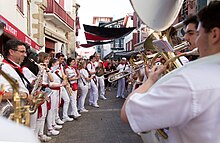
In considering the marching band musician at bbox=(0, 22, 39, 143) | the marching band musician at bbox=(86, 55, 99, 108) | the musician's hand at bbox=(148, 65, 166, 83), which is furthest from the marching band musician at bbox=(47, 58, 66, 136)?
the marching band musician at bbox=(0, 22, 39, 143)

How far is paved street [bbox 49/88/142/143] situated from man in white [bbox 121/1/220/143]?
3.93 metres

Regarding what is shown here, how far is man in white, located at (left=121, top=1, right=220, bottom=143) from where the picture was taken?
1188 mm

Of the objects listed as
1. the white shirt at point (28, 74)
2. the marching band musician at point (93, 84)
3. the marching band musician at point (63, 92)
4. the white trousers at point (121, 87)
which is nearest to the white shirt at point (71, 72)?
the marching band musician at point (63, 92)

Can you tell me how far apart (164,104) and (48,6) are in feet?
49.3

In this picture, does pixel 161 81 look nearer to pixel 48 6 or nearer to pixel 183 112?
pixel 183 112

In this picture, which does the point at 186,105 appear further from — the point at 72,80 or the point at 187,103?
the point at 72,80

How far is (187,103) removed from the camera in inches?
46.7

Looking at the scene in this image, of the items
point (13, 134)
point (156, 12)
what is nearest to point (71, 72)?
point (156, 12)

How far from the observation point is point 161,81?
129 cm

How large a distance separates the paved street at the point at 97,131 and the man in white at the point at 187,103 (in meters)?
3.93

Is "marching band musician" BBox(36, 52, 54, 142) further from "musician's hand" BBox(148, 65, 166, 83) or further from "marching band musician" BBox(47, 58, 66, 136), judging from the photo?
"musician's hand" BBox(148, 65, 166, 83)

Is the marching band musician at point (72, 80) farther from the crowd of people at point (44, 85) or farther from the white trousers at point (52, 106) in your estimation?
the white trousers at point (52, 106)

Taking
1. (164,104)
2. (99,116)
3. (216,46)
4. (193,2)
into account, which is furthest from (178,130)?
(193,2)

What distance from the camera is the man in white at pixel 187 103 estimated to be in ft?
3.90
